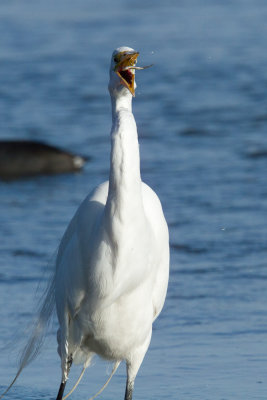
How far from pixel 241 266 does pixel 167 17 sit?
47.5ft

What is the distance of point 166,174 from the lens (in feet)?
31.1

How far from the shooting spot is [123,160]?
143 inches

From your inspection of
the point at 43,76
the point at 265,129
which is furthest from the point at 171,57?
the point at 265,129

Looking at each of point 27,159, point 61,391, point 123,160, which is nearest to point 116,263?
point 123,160

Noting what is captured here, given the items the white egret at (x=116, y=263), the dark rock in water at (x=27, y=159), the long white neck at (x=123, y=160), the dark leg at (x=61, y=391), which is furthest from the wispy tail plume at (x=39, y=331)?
the dark rock in water at (x=27, y=159)

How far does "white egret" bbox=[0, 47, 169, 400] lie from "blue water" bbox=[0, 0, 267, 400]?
44cm

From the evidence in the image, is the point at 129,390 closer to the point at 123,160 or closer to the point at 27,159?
the point at 123,160

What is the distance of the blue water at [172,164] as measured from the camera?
16.2ft

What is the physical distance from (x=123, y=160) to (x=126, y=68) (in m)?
0.34


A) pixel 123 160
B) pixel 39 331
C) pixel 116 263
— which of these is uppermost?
pixel 123 160

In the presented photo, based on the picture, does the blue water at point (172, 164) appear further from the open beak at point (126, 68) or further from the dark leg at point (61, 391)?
the open beak at point (126, 68)

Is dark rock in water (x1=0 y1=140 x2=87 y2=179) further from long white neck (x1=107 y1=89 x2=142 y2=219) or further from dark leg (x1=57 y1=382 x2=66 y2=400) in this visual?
long white neck (x1=107 y1=89 x2=142 y2=219)

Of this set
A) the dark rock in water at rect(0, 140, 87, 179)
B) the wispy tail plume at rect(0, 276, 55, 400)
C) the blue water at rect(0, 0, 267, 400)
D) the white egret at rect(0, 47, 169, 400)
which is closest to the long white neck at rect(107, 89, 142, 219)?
the white egret at rect(0, 47, 169, 400)

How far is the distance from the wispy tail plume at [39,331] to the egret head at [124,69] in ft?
4.13
